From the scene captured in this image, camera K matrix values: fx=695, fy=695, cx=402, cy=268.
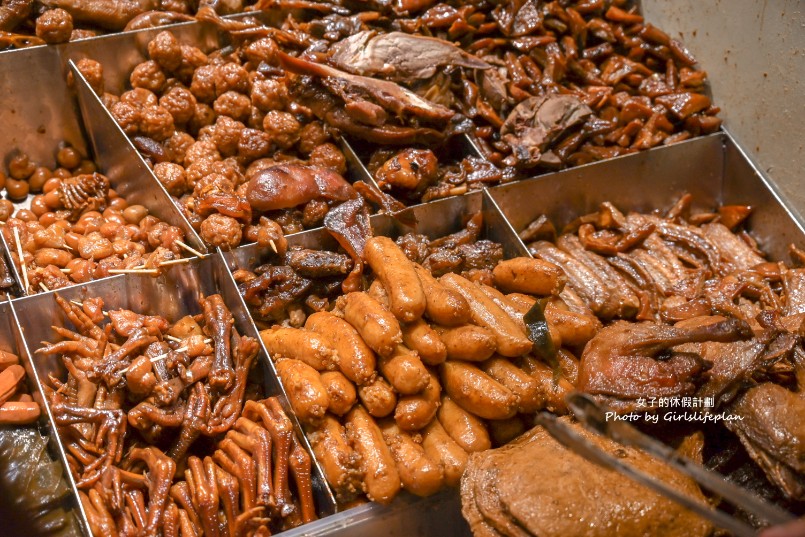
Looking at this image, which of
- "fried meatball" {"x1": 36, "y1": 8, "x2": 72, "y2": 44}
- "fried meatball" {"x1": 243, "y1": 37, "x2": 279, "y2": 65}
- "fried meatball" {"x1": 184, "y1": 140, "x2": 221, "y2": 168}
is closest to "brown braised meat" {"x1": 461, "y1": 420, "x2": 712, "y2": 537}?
"fried meatball" {"x1": 184, "y1": 140, "x2": 221, "y2": 168}

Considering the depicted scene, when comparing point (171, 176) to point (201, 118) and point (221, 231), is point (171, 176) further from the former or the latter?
point (221, 231)

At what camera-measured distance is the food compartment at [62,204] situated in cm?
358

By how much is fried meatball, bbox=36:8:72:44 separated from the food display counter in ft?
0.11

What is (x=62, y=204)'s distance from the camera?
416 centimetres

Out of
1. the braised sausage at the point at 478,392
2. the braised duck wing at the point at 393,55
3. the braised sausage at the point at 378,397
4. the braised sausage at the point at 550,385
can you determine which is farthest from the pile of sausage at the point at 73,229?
the braised sausage at the point at 550,385

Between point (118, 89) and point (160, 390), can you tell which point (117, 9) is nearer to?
point (118, 89)

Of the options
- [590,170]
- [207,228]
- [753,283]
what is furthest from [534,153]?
[207,228]

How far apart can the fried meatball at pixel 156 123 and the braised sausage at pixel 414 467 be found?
2459mm

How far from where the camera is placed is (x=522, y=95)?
4.57 metres

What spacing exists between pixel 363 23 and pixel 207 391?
9.01 feet

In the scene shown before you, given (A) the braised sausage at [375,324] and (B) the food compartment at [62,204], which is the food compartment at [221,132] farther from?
(A) the braised sausage at [375,324]

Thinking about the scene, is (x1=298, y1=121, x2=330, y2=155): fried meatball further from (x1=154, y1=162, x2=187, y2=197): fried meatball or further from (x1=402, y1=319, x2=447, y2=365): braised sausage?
(x1=402, y1=319, x2=447, y2=365): braised sausage

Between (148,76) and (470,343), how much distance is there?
287 centimetres

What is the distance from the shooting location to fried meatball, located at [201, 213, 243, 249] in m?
3.43
